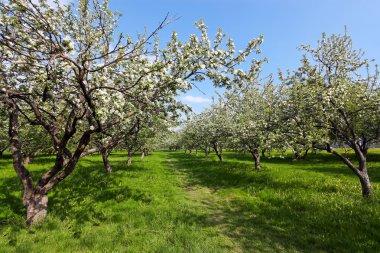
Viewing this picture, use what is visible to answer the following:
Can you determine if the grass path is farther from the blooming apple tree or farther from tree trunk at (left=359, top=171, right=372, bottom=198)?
tree trunk at (left=359, top=171, right=372, bottom=198)

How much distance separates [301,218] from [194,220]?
530cm

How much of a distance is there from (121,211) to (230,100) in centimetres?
2399

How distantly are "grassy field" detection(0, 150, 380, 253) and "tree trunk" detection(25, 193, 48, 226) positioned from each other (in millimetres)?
382

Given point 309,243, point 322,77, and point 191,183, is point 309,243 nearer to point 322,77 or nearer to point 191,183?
point 322,77

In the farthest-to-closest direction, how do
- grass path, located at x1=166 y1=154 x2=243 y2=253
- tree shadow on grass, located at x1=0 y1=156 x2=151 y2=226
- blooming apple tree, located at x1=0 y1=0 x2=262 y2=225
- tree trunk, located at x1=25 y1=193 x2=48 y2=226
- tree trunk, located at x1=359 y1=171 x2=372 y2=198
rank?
tree trunk, located at x1=359 y1=171 x2=372 y2=198 < tree shadow on grass, located at x1=0 y1=156 x2=151 y2=226 < tree trunk, located at x1=25 y1=193 x2=48 y2=226 < grass path, located at x1=166 y1=154 x2=243 y2=253 < blooming apple tree, located at x1=0 y1=0 x2=262 y2=225

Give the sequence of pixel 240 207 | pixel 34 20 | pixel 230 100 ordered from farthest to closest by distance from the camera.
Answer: pixel 230 100, pixel 240 207, pixel 34 20

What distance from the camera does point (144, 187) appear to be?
1866 cm

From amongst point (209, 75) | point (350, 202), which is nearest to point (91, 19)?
point (209, 75)

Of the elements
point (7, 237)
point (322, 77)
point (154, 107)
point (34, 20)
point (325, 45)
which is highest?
point (325, 45)

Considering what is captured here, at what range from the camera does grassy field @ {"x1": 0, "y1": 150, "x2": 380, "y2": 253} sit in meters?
9.08

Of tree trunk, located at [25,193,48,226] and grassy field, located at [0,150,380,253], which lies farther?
tree trunk, located at [25,193,48,226]

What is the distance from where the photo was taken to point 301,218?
12.0m

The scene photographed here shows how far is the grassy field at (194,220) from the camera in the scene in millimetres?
9078

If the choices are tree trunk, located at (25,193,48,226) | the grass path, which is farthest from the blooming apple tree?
the grass path
